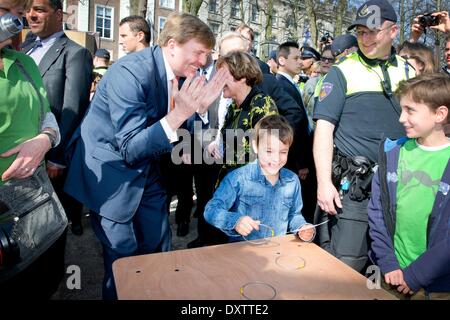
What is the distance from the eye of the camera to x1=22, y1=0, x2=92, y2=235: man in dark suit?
2.69 m

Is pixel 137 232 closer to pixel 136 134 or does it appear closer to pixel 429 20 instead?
pixel 136 134

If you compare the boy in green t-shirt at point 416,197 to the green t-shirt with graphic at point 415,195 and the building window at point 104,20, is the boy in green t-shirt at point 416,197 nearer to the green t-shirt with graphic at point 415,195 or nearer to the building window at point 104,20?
the green t-shirt with graphic at point 415,195

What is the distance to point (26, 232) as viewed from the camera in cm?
146

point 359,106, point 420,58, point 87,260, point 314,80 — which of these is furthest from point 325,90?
point 314,80

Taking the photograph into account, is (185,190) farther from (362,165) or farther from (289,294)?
(289,294)

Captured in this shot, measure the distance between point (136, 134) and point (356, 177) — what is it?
1263 millimetres

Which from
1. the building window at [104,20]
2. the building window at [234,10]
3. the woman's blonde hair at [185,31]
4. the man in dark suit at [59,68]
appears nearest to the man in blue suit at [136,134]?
the woman's blonde hair at [185,31]

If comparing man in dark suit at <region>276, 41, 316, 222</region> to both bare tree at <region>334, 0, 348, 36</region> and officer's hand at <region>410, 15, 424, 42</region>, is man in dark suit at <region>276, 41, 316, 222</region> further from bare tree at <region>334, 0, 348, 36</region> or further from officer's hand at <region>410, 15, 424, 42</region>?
bare tree at <region>334, 0, 348, 36</region>

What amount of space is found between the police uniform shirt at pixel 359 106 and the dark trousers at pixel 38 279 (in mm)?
1643

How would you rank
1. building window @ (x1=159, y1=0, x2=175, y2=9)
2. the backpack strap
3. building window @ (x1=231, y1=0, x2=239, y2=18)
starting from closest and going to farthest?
1. the backpack strap
2. building window @ (x1=231, y1=0, x2=239, y2=18)
3. building window @ (x1=159, y1=0, x2=175, y2=9)

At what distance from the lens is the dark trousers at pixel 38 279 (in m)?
1.47

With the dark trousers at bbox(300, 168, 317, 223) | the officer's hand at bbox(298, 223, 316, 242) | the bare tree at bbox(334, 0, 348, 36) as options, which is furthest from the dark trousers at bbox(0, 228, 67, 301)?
the bare tree at bbox(334, 0, 348, 36)

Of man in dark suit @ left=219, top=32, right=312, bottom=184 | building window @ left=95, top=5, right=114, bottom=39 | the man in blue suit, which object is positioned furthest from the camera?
building window @ left=95, top=5, right=114, bottom=39

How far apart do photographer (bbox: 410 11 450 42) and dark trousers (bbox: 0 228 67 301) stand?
3355 mm
